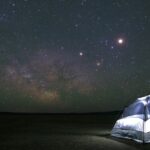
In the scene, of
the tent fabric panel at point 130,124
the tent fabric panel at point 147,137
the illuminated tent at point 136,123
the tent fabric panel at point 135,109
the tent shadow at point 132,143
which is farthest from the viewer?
the tent fabric panel at point 135,109

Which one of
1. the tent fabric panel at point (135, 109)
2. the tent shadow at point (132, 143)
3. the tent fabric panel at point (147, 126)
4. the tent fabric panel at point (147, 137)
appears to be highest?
the tent fabric panel at point (135, 109)

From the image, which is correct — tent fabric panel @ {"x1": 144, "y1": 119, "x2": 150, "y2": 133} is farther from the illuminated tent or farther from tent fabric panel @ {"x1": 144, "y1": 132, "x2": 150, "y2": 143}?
tent fabric panel @ {"x1": 144, "y1": 132, "x2": 150, "y2": 143}

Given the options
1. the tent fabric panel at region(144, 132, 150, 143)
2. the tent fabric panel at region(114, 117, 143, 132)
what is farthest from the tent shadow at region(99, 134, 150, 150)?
the tent fabric panel at region(114, 117, 143, 132)

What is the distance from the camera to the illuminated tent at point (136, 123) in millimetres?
15547

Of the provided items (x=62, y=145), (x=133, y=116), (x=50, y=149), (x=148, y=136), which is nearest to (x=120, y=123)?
(x=133, y=116)

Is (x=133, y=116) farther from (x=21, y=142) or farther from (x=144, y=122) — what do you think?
(x=21, y=142)

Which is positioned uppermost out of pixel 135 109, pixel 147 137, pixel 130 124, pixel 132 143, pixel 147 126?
pixel 135 109

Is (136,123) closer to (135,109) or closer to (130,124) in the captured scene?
(130,124)

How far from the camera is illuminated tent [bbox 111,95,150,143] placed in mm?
15547

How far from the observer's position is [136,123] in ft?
52.6

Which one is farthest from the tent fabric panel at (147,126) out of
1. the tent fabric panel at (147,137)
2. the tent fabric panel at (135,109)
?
the tent fabric panel at (135,109)

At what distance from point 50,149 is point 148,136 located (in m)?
Answer: 4.87

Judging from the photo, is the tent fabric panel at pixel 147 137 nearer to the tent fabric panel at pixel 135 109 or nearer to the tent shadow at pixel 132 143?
the tent shadow at pixel 132 143

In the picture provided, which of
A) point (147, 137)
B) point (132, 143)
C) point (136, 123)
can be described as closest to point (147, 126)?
point (147, 137)
